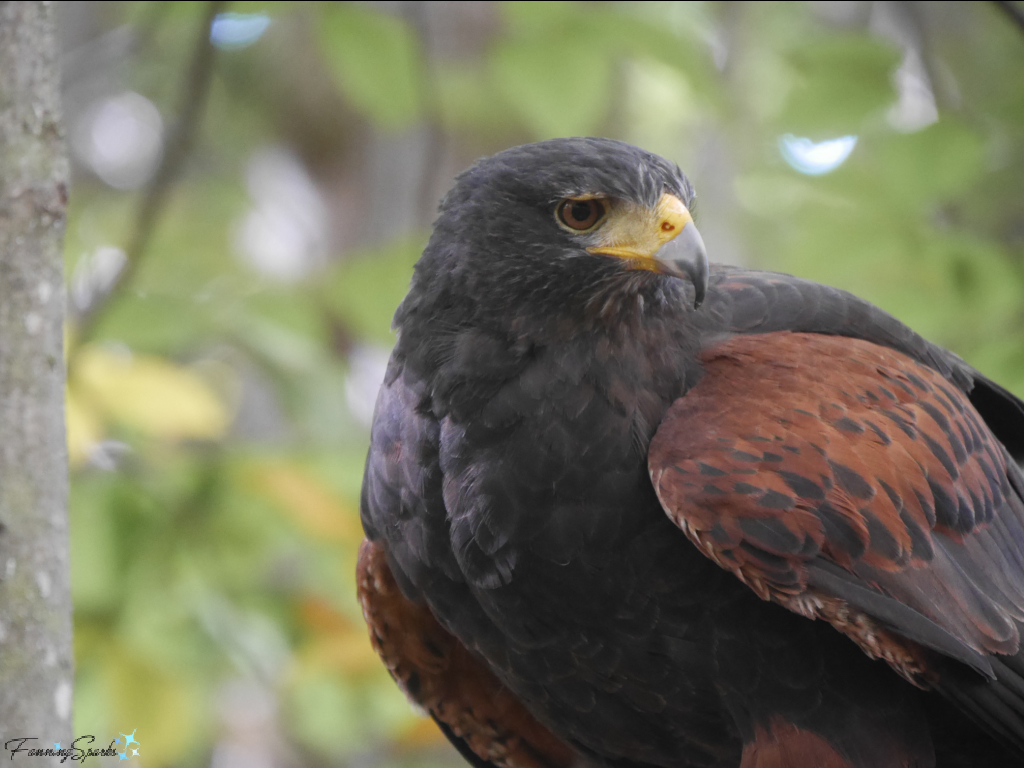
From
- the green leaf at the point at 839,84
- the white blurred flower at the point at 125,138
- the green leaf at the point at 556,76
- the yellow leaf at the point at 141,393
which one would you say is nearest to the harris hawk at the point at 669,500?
the green leaf at the point at 556,76

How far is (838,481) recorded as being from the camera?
3023mm

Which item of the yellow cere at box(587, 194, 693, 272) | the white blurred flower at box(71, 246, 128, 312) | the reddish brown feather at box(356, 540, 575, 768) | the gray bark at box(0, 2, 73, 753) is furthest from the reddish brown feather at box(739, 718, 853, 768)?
the white blurred flower at box(71, 246, 128, 312)

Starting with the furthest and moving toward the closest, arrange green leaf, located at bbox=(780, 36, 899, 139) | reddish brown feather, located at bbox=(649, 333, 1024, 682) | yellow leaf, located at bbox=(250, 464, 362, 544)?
green leaf, located at bbox=(780, 36, 899, 139) → yellow leaf, located at bbox=(250, 464, 362, 544) → reddish brown feather, located at bbox=(649, 333, 1024, 682)

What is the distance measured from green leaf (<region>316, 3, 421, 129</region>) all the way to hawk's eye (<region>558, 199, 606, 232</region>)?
163 centimetres

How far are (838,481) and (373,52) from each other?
2740mm

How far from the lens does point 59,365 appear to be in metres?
2.55

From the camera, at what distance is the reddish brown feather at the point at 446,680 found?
382cm

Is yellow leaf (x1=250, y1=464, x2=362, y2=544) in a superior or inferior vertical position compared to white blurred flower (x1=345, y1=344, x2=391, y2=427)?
inferior

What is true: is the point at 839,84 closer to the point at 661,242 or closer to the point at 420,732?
the point at 661,242

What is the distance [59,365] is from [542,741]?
238 centimetres

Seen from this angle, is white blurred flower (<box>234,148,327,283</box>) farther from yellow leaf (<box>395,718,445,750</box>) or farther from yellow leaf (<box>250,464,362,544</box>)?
yellow leaf (<box>250,464,362,544</box>)

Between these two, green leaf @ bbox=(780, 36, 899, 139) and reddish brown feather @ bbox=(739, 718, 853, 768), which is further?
green leaf @ bbox=(780, 36, 899, 139)

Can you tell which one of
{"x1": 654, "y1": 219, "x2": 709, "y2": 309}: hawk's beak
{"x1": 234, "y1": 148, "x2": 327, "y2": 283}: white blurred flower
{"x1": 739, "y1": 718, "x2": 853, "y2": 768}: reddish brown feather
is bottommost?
{"x1": 739, "y1": 718, "x2": 853, "y2": 768}: reddish brown feather

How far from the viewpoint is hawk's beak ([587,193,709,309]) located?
10.3 feet
